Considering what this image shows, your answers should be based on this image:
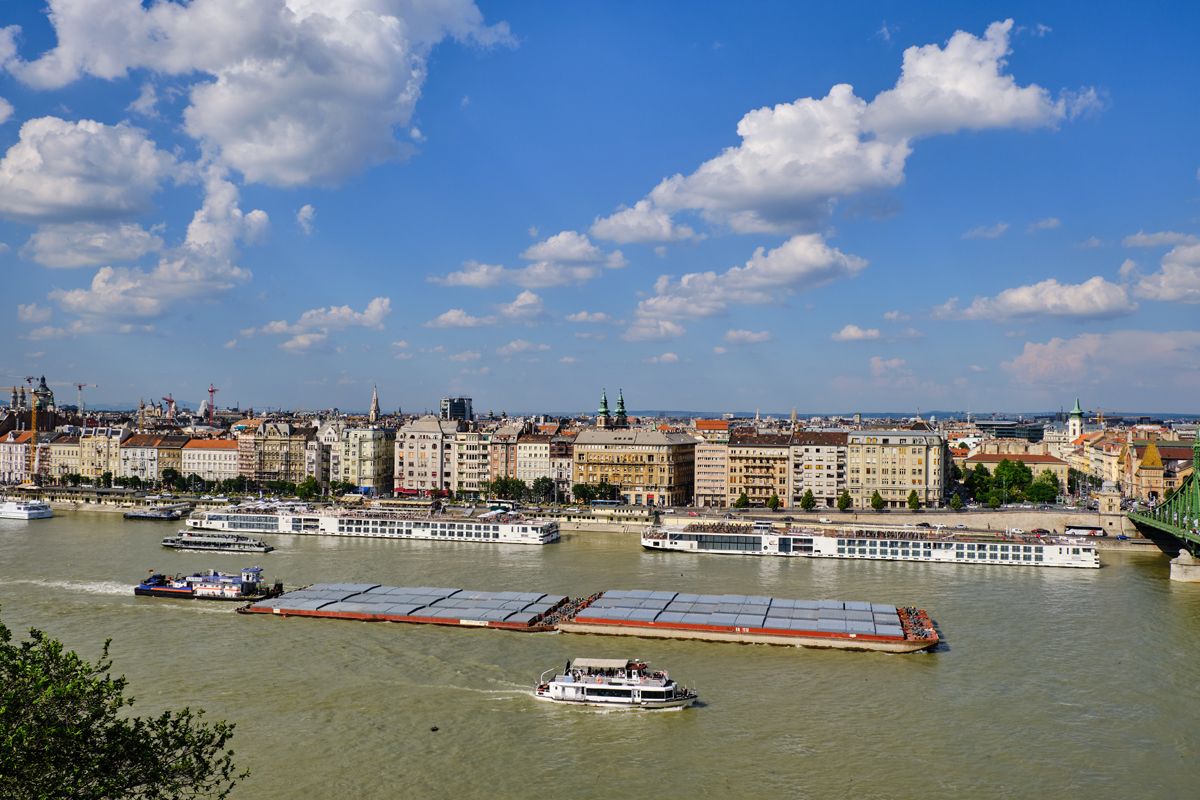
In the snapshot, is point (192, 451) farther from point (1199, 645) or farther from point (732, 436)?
point (1199, 645)

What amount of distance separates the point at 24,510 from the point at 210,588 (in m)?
36.8

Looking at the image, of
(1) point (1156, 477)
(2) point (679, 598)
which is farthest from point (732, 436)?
(2) point (679, 598)

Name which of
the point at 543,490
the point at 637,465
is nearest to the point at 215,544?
the point at 543,490

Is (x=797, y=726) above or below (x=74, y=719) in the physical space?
below

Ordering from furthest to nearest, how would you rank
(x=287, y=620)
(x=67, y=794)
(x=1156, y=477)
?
(x=1156, y=477)
(x=287, y=620)
(x=67, y=794)

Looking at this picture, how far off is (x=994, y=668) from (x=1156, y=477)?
5730 centimetres

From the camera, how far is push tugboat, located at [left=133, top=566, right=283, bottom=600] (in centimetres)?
3641

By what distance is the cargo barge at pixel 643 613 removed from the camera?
29.7m

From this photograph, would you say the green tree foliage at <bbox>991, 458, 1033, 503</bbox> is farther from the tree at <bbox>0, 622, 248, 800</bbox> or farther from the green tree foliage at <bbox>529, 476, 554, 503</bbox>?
the tree at <bbox>0, 622, 248, 800</bbox>

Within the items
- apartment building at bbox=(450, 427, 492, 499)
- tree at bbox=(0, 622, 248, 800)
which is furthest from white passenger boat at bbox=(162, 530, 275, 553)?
tree at bbox=(0, 622, 248, 800)

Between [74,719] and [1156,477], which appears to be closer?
[74,719]

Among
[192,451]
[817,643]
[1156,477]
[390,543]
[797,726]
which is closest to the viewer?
[797,726]

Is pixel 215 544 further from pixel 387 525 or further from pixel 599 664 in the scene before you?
pixel 599 664

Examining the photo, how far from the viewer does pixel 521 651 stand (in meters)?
28.5
